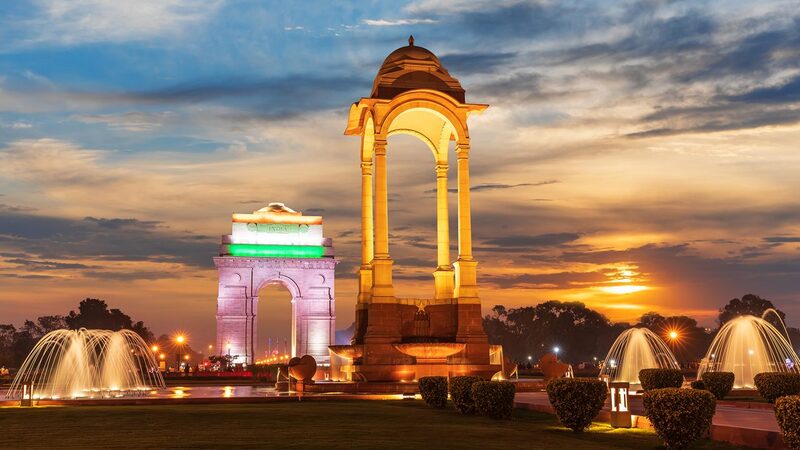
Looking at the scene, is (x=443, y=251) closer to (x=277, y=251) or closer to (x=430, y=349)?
(x=430, y=349)

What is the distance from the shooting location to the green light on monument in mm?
88438

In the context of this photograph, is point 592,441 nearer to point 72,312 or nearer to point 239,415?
point 239,415

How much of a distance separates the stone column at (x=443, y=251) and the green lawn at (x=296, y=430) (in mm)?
12501

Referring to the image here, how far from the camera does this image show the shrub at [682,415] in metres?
14.8

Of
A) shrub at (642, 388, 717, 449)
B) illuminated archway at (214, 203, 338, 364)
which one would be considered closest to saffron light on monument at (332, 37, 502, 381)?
shrub at (642, 388, 717, 449)

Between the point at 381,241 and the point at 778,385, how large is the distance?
16.3 meters

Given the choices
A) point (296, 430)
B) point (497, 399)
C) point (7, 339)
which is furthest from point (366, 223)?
point (7, 339)

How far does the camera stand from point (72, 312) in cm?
11069

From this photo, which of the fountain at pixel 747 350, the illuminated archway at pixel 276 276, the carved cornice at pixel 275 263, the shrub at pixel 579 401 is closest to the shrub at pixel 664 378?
the shrub at pixel 579 401

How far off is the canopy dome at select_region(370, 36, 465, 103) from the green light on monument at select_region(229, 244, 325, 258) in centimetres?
5315

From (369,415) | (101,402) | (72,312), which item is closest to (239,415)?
(369,415)

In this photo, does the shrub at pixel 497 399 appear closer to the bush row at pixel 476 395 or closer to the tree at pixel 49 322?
the bush row at pixel 476 395

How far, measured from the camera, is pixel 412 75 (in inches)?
1446

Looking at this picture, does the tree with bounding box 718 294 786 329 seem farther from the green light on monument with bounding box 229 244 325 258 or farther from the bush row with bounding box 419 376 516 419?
the bush row with bounding box 419 376 516 419
